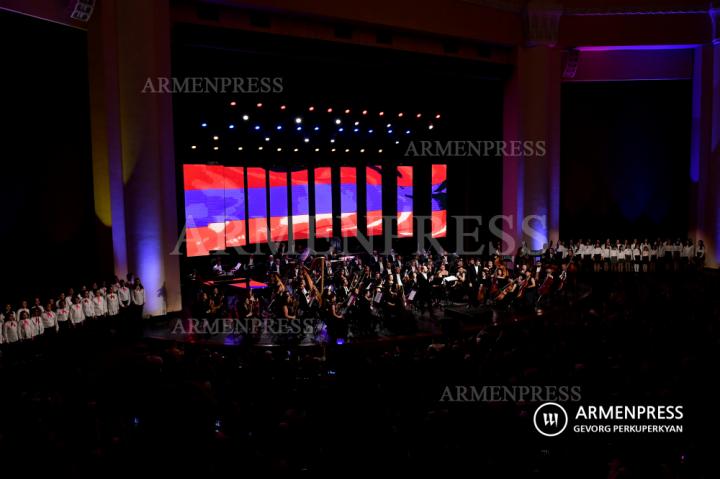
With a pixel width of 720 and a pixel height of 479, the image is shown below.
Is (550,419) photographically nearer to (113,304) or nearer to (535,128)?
(113,304)

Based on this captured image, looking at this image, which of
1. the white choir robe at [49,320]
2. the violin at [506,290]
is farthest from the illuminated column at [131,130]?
the violin at [506,290]

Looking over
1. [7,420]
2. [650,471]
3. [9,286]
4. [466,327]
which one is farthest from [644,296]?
[9,286]

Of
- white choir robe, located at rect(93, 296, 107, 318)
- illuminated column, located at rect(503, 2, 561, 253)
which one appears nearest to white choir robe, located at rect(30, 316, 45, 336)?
white choir robe, located at rect(93, 296, 107, 318)

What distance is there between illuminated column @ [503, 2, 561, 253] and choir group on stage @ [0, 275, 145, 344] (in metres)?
13.3

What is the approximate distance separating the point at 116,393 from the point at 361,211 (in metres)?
19.1

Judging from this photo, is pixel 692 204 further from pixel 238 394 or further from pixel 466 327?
pixel 238 394

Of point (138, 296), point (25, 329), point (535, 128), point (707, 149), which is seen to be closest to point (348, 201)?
point (535, 128)

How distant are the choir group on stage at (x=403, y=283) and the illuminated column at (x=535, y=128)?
50.4 inches

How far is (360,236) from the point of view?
23109 millimetres

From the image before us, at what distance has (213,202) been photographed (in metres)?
18.7

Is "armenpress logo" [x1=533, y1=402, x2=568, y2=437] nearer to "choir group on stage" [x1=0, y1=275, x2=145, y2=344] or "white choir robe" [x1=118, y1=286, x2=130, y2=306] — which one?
"choir group on stage" [x1=0, y1=275, x2=145, y2=344]

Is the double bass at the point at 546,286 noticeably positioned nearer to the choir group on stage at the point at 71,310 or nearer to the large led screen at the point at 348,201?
the choir group on stage at the point at 71,310

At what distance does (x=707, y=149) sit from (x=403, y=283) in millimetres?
14148

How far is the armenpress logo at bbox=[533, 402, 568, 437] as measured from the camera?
542 centimetres
